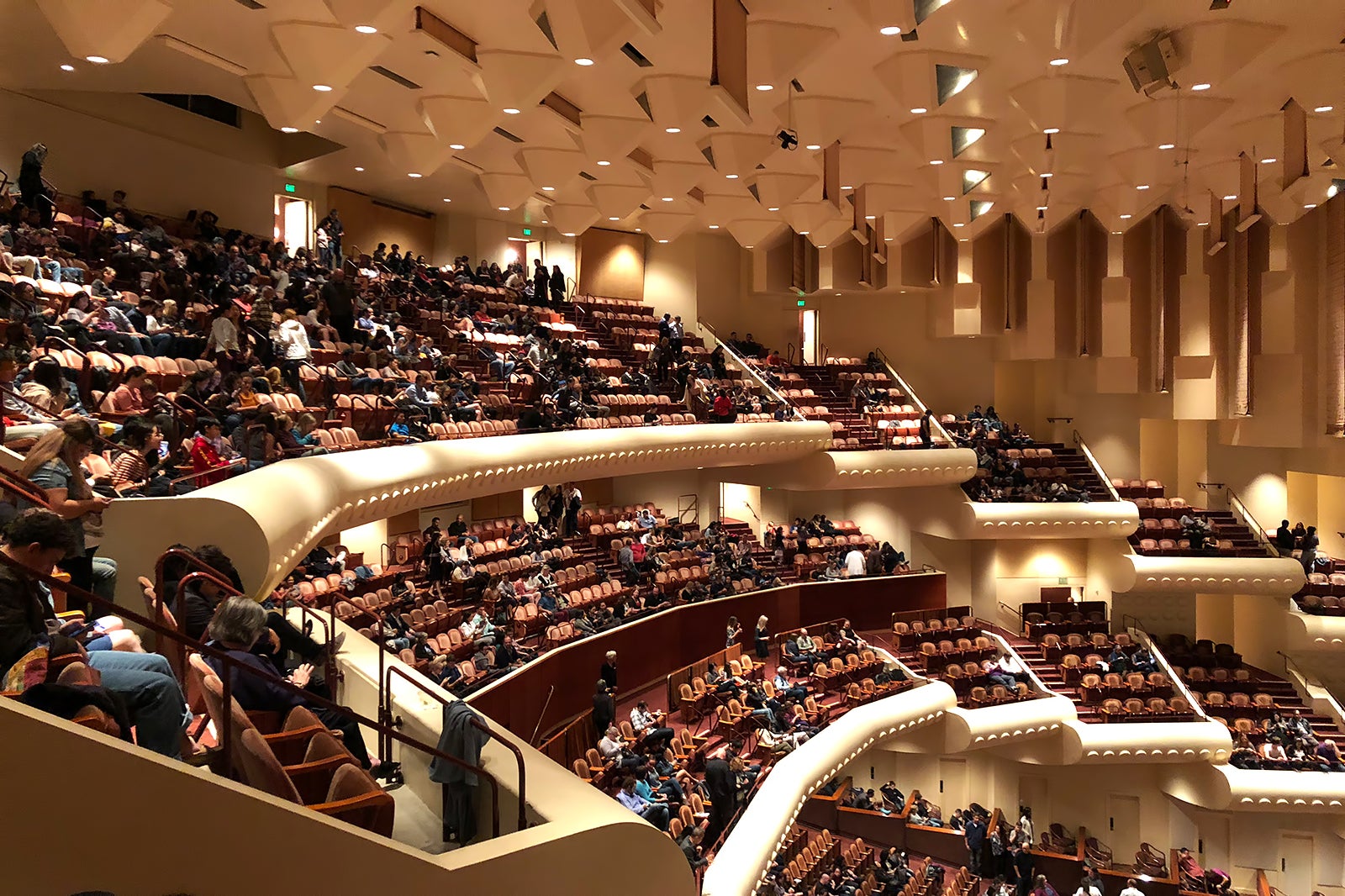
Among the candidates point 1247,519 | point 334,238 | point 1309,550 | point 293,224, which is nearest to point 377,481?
point 334,238

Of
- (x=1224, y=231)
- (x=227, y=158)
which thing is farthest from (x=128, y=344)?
(x=1224, y=231)

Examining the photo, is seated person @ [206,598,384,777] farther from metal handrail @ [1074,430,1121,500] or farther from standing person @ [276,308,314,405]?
metal handrail @ [1074,430,1121,500]

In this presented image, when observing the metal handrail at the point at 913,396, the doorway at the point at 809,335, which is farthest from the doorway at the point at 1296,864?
the doorway at the point at 809,335

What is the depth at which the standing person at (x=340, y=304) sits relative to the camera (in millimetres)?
12086

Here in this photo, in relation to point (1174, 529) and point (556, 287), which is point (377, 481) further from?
point (1174, 529)

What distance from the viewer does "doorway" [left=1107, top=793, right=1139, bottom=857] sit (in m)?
17.4

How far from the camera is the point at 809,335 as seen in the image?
76.2 feet

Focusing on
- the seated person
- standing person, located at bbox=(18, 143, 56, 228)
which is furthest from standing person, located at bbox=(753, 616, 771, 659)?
the seated person

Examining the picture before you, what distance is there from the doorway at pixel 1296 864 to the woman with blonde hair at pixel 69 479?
17845mm

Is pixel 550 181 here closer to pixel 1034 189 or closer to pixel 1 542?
pixel 1034 189

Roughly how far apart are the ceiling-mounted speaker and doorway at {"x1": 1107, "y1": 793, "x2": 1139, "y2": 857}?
1265 centimetres

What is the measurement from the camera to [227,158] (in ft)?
49.5

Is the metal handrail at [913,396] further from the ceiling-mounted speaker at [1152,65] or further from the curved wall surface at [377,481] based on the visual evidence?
the ceiling-mounted speaker at [1152,65]

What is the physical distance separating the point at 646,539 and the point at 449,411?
17.4 ft
